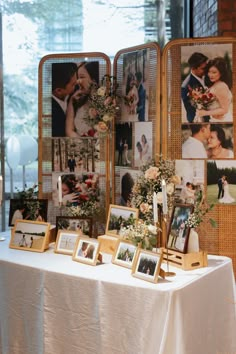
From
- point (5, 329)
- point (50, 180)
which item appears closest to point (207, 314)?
point (5, 329)

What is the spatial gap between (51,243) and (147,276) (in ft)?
3.70

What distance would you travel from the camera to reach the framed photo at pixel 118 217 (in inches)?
146

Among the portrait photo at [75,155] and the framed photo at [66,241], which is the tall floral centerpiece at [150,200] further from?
the portrait photo at [75,155]

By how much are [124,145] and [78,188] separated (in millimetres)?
508

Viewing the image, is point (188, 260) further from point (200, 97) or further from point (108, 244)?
point (200, 97)

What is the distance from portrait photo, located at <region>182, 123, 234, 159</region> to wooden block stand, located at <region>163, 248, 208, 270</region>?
1172 mm

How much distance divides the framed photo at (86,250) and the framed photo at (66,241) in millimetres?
157

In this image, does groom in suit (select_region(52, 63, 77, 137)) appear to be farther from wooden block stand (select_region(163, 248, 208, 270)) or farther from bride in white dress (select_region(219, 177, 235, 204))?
wooden block stand (select_region(163, 248, 208, 270))

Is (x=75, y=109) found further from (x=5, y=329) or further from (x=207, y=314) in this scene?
(x=207, y=314)

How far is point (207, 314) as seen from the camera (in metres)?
3.10

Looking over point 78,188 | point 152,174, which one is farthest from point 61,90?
point 152,174

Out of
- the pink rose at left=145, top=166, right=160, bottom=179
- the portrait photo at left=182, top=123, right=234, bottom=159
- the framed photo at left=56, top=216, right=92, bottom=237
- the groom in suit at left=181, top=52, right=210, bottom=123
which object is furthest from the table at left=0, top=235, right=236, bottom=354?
the groom in suit at left=181, top=52, right=210, bottom=123

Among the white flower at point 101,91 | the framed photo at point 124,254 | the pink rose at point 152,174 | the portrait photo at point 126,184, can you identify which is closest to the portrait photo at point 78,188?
the portrait photo at point 126,184

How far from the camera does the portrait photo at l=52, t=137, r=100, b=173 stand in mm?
4652
